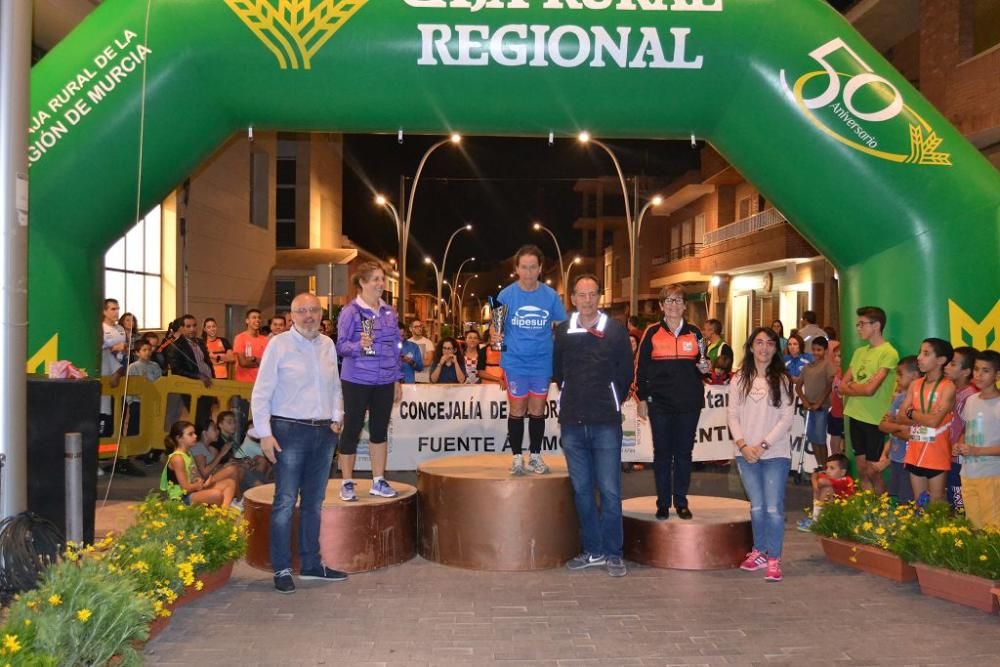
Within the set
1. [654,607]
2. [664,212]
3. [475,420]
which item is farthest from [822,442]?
[664,212]

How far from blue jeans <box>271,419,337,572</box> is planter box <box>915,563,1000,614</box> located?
4168mm

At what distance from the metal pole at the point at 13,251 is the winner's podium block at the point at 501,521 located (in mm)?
2989

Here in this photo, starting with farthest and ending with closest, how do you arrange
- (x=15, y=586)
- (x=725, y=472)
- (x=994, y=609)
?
(x=725, y=472)
(x=994, y=609)
(x=15, y=586)

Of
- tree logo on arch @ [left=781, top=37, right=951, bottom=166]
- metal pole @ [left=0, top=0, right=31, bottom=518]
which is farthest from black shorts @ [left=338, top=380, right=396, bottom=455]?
tree logo on arch @ [left=781, top=37, right=951, bottom=166]

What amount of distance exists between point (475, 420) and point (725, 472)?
3.30 meters

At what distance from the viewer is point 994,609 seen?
6184 millimetres

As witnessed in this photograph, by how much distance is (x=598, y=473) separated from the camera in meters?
7.30

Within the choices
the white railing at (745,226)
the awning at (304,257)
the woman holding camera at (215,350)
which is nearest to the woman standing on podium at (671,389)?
the woman holding camera at (215,350)

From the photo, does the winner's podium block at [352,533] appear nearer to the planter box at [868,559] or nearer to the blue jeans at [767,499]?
the blue jeans at [767,499]

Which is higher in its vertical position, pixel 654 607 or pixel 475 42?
pixel 475 42

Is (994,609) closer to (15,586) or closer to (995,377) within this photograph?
(995,377)

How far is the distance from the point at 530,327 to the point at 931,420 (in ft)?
10.3

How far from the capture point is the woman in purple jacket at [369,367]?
7.52 m

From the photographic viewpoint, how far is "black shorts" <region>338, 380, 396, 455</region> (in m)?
7.61
